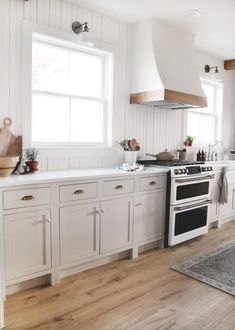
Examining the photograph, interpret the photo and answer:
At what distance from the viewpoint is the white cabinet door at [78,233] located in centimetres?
254

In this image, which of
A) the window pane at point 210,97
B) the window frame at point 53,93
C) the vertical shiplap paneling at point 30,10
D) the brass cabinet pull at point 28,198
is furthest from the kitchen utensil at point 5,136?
the window pane at point 210,97

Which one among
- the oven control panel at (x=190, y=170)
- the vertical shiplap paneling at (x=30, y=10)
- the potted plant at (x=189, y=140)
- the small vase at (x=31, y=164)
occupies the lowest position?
the oven control panel at (x=190, y=170)

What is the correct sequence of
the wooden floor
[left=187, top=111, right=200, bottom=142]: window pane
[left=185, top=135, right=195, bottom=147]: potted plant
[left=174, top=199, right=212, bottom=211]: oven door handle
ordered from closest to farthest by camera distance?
the wooden floor
[left=174, top=199, right=212, bottom=211]: oven door handle
[left=185, top=135, right=195, bottom=147]: potted plant
[left=187, top=111, right=200, bottom=142]: window pane

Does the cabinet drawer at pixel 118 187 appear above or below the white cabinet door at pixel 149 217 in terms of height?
above

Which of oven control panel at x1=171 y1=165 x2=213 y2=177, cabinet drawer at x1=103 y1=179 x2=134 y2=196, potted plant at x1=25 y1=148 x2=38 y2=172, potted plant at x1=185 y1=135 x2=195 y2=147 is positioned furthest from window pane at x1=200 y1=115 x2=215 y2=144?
potted plant at x1=25 y1=148 x2=38 y2=172

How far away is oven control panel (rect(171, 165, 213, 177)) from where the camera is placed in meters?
3.34

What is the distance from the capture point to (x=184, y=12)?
10.5ft

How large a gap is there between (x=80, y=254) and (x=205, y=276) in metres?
1.20

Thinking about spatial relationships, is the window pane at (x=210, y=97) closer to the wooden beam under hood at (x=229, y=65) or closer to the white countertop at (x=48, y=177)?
the wooden beam under hood at (x=229, y=65)

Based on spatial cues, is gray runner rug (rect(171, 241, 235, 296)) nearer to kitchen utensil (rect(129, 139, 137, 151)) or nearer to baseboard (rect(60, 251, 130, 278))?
baseboard (rect(60, 251, 130, 278))

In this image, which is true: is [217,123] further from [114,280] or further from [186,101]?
[114,280]

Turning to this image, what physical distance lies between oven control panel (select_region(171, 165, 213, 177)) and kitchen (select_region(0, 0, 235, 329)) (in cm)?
11

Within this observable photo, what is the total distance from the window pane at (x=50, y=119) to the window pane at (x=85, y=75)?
0.76 feet

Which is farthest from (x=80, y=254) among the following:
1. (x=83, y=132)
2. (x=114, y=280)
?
(x=83, y=132)
